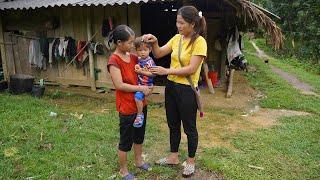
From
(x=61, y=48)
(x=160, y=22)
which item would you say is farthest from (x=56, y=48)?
(x=160, y=22)

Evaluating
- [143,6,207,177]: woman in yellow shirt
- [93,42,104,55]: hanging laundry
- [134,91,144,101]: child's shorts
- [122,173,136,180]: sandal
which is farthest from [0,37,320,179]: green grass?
[93,42,104,55]: hanging laundry

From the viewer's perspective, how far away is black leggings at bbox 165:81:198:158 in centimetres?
370

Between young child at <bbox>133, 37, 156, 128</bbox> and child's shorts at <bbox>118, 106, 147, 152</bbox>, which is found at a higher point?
young child at <bbox>133, 37, 156, 128</bbox>

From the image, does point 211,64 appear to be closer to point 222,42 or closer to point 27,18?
point 222,42

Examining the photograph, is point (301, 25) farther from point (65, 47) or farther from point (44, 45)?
point (44, 45)

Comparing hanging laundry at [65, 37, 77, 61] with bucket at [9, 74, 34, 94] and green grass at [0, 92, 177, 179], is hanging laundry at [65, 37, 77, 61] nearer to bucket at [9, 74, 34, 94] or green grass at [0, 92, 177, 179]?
bucket at [9, 74, 34, 94]

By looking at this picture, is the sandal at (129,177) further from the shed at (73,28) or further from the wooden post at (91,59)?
the wooden post at (91,59)

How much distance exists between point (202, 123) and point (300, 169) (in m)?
2.13

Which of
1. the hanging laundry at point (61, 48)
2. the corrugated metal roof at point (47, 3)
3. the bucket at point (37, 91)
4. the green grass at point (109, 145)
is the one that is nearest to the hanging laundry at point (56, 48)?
the hanging laundry at point (61, 48)

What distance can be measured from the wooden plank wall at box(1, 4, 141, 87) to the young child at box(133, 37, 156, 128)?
4808 millimetres

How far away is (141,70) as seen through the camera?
355 cm

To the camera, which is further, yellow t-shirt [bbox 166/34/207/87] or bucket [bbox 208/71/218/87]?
bucket [bbox 208/71/218/87]

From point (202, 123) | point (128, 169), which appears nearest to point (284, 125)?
point (202, 123)

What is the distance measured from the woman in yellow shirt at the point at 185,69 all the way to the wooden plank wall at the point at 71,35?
470 centimetres
